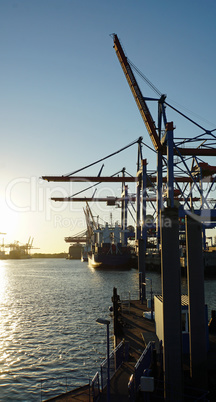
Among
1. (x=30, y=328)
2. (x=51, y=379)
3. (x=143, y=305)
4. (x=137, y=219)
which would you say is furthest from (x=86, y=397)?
(x=137, y=219)

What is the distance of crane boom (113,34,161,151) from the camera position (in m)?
57.5

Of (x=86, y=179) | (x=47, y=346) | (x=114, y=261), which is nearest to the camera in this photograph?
(x=47, y=346)

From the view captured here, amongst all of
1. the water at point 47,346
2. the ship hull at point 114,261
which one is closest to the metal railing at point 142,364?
the water at point 47,346

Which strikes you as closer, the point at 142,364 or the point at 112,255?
the point at 142,364

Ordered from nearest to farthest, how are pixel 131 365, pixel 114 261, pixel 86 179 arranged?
1. pixel 131 365
2. pixel 86 179
3. pixel 114 261

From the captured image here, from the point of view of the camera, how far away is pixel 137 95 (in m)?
58.8

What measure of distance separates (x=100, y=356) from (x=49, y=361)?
2.95 metres

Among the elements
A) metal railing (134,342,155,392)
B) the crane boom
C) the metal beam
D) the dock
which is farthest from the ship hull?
metal railing (134,342,155,392)

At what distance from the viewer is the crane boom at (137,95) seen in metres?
57.5

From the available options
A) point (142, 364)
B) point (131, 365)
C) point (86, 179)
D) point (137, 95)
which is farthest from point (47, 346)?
point (86, 179)

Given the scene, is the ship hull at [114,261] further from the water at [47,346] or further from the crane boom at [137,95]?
the water at [47,346]

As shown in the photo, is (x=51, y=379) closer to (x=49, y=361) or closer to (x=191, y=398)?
(x=49, y=361)

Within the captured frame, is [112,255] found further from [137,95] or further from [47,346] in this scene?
[47,346]

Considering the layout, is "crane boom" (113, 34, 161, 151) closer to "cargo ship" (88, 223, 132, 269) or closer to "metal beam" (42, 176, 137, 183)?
"metal beam" (42, 176, 137, 183)
